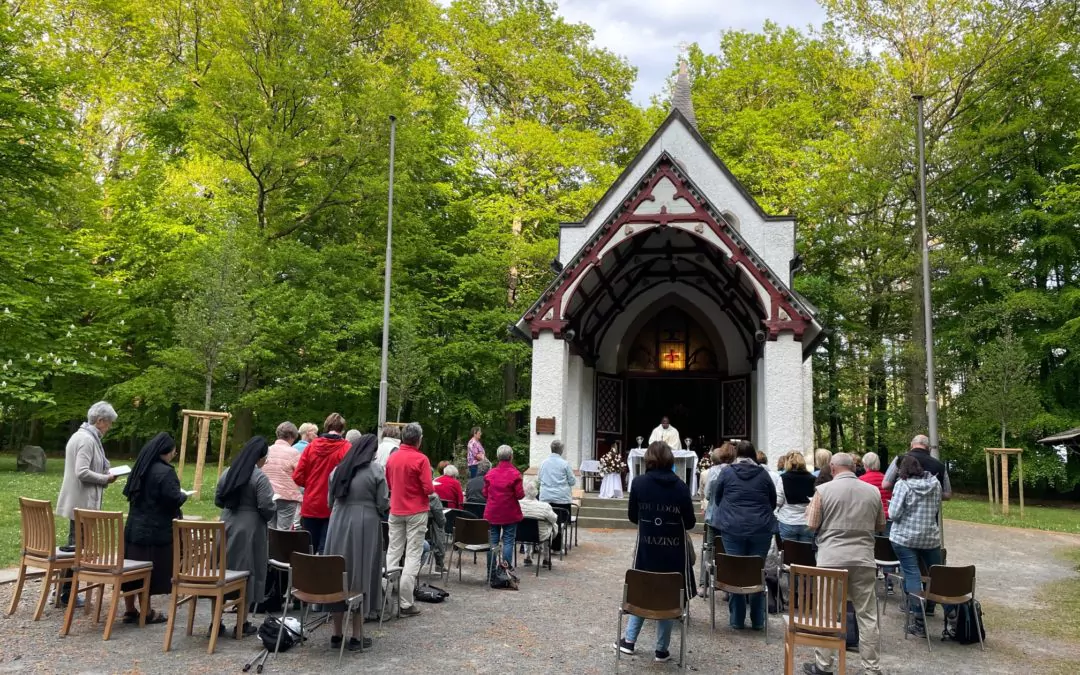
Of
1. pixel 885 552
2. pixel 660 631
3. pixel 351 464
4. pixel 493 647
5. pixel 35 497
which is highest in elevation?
pixel 351 464

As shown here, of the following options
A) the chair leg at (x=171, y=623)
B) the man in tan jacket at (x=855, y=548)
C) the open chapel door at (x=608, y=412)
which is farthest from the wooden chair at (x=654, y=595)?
the open chapel door at (x=608, y=412)

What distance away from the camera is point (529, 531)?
9000 millimetres

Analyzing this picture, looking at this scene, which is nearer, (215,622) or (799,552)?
(215,622)

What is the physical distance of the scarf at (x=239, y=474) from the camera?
584cm

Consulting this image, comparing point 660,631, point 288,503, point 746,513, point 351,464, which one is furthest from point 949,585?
point 288,503

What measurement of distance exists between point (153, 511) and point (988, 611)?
8.58 m

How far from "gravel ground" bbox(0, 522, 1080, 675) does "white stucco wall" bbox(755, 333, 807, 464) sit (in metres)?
6.01

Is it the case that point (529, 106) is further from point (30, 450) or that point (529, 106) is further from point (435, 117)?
point (30, 450)

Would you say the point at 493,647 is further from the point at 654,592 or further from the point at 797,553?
the point at 797,553

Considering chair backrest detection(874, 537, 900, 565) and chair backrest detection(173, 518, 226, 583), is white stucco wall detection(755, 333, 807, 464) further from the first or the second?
chair backrest detection(173, 518, 226, 583)

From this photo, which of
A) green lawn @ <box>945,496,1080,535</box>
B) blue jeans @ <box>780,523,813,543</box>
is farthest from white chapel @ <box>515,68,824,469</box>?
A: blue jeans @ <box>780,523,813,543</box>

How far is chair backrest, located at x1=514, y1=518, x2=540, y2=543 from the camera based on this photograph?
8.98 meters

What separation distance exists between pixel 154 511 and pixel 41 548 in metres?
1.11

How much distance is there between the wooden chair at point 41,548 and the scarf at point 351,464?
2362 millimetres
